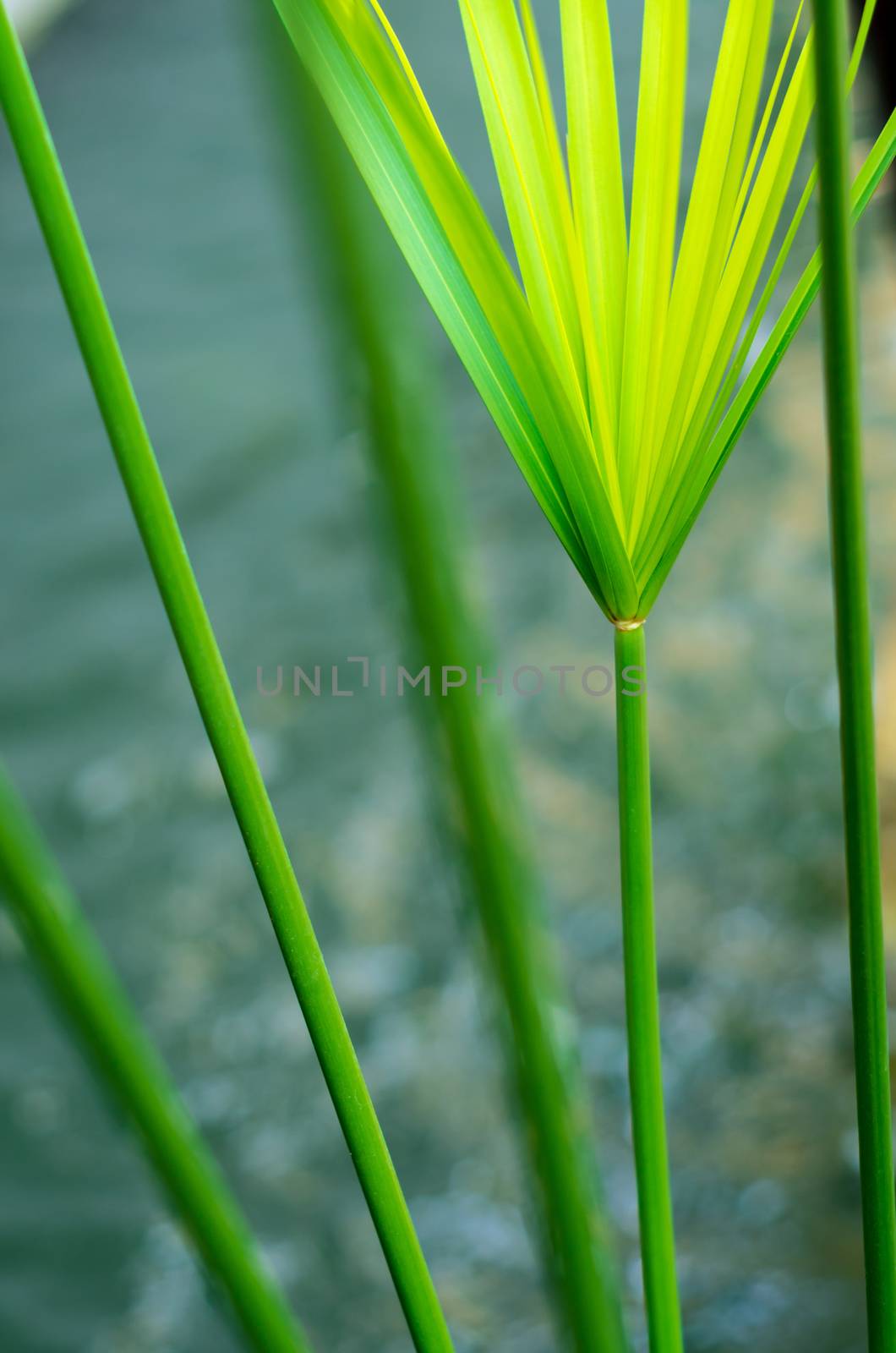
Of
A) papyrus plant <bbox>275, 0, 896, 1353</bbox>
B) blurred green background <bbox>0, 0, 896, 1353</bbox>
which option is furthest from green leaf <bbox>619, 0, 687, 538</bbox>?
blurred green background <bbox>0, 0, 896, 1353</bbox>

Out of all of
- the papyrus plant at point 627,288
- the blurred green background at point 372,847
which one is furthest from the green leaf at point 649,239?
the blurred green background at point 372,847

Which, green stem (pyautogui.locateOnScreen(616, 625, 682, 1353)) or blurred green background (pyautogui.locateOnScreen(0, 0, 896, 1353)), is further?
blurred green background (pyautogui.locateOnScreen(0, 0, 896, 1353))

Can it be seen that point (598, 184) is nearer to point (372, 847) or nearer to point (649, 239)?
point (649, 239)

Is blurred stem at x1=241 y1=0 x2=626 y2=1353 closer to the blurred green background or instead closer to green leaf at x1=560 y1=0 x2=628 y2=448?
green leaf at x1=560 y1=0 x2=628 y2=448

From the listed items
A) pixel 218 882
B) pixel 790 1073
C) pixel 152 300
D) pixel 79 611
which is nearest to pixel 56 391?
pixel 152 300

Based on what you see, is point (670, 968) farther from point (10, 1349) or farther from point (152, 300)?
point (152, 300)

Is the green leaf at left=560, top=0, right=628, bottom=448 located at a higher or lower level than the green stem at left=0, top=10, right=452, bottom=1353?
higher

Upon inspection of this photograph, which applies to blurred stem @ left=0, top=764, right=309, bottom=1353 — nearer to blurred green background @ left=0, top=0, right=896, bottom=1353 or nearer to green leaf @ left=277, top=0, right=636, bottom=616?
green leaf @ left=277, top=0, right=636, bottom=616

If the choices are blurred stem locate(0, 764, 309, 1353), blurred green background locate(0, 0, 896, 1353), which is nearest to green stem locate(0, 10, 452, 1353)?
blurred stem locate(0, 764, 309, 1353)
